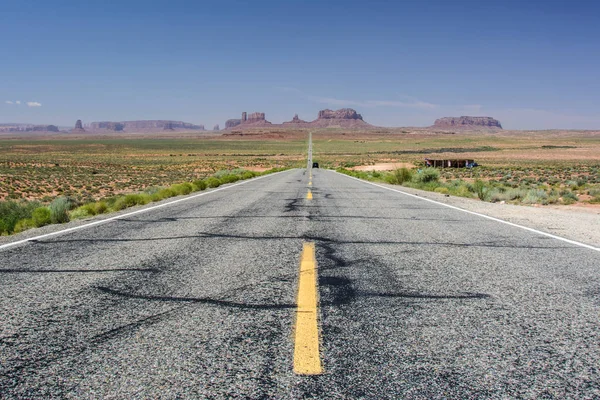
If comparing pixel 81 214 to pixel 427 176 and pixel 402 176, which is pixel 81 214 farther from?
pixel 427 176

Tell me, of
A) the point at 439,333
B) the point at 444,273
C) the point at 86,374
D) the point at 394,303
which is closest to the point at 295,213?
the point at 444,273

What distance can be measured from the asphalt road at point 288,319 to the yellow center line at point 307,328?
52 mm

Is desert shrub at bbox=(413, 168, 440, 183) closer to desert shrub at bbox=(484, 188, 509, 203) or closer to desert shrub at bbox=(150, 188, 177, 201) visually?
desert shrub at bbox=(484, 188, 509, 203)

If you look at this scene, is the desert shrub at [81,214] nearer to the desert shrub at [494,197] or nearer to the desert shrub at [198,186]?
the desert shrub at [198,186]

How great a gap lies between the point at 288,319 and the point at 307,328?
0.22 meters

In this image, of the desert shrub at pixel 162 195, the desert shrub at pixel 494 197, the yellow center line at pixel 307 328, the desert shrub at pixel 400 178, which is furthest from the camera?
the desert shrub at pixel 400 178

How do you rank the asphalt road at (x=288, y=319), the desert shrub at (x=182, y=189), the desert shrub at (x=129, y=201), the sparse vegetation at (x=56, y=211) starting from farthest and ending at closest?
the desert shrub at (x=182, y=189), the desert shrub at (x=129, y=201), the sparse vegetation at (x=56, y=211), the asphalt road at (x=288, y=319)

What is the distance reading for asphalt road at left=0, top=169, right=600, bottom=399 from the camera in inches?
90.3

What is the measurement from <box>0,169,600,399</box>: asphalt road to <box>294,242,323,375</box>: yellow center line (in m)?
0.05

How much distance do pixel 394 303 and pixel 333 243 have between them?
2.55 meters

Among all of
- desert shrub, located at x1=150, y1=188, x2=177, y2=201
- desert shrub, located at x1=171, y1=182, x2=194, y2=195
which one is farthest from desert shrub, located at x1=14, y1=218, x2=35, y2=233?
desert shrub, located at x1=171, y1=182, x2=194, y2=195

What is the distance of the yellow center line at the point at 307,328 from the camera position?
2449 millimetres

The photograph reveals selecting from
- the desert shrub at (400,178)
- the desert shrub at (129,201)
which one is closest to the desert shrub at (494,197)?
the desert shrub at (400,178)

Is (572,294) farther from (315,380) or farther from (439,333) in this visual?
(315,380)
